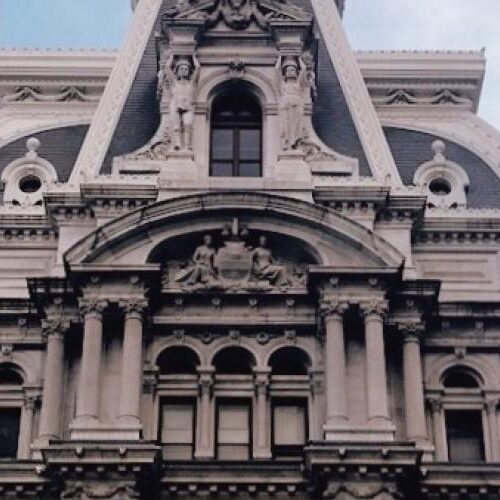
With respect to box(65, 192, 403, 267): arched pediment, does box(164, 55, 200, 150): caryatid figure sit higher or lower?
higher

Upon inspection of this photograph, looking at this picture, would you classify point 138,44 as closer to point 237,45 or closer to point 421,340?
point 237,45

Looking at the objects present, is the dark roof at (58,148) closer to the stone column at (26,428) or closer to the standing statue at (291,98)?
the standing statue at (291,98)

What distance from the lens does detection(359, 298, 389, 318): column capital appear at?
35.4 metres

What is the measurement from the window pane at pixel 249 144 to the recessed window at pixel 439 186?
15.5 ft

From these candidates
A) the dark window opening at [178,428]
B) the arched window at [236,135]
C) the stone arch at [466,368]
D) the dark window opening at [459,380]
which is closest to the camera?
the dark window opening at [178,428]

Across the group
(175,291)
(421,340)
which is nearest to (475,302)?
(421,340)

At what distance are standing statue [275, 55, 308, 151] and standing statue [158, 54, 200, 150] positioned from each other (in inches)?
86.2

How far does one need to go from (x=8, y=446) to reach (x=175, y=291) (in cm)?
515

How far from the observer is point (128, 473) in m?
32.8

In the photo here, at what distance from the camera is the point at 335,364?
34.8 meters

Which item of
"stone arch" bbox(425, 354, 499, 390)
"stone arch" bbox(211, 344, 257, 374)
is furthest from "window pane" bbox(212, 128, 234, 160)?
"stone arch" bbox(425, 354, 499, 390)

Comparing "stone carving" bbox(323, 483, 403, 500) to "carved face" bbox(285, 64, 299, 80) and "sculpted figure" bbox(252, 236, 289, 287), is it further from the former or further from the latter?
"carved face" bbox(285, 64, 299, 80)

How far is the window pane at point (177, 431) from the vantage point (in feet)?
115

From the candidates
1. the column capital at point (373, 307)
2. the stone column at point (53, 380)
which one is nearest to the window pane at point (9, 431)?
the stone column at point (53, 380)
